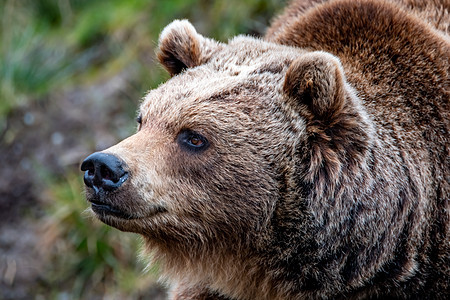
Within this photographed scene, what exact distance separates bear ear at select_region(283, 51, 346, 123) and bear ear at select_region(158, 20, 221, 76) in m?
0.79

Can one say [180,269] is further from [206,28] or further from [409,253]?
[206,28]

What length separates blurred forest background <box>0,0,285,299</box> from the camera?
7414 millimetres

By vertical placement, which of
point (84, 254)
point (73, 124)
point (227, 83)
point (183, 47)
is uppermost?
point (183, 47)

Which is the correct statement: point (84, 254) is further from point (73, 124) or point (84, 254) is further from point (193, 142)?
point (193, 142)

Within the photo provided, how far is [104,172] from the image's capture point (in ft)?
11.8

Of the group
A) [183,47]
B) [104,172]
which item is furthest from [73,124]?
[104,172]

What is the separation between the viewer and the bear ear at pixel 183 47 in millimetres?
4406

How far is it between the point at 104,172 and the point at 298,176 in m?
1.16

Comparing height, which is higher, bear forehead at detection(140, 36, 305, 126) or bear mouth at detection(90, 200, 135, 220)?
bear forehead at detection(140, 36, 305, 126)

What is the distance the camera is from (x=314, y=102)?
382cm

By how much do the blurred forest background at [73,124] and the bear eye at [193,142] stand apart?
11.7ft

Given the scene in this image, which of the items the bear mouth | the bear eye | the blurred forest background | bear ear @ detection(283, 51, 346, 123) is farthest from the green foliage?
bear ear @ detection(283, 51, 346, 123)

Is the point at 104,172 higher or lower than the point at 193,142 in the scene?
lower

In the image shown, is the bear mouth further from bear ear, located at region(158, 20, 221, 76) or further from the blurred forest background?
the blurred forest background
